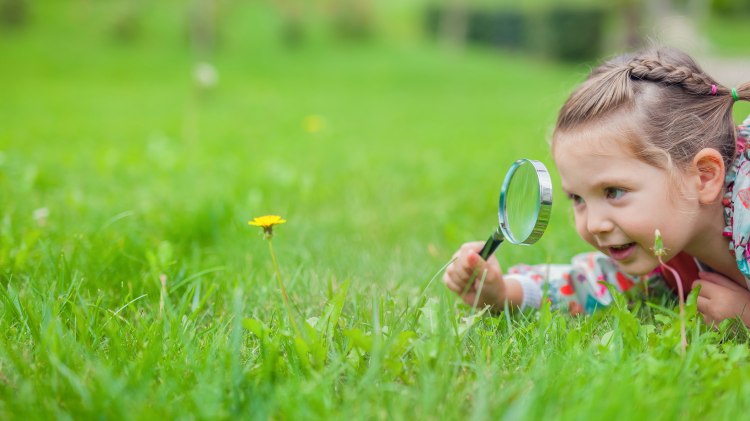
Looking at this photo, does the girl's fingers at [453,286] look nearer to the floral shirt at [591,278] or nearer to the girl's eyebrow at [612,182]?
the floral shirt at [591,278]

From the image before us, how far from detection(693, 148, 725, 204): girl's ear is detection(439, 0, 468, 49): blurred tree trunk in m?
24.5

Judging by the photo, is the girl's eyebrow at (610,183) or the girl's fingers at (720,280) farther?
the girl's fingers at (720,280)

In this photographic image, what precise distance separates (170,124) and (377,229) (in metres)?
5.30

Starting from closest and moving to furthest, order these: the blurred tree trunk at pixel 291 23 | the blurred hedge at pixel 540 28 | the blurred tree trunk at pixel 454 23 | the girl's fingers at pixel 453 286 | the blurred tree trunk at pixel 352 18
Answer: the girl's fingers at pixel 453 286, the blurred tree trunk at pixel 291 23, the blurred tree trunk at pixel 352 18, the blurred tree trunk at pixel 454 23, the blurred hedge at pixel 540 28

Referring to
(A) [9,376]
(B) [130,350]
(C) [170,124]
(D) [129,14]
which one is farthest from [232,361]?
(D) [129,14]

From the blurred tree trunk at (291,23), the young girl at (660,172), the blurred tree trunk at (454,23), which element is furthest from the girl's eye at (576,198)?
the blurred tree trunk at (454,23)

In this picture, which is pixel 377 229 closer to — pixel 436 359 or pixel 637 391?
pixel 436 359

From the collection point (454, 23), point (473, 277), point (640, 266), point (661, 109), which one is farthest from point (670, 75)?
point (454, 23)

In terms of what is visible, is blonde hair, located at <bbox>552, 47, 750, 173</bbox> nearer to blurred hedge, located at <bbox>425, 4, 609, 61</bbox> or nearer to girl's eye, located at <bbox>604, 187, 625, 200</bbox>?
girl's eye, located at <bbox>604, 187, 625, 200</bbox>

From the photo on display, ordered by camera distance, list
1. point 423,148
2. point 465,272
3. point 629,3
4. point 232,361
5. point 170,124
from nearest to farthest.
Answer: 1. point 232,361
2. point 465,272
3. point 423,148
4. point 170,124
5. point 629,3

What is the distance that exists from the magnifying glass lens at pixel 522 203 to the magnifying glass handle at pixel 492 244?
0.04m

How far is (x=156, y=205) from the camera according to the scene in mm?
3248

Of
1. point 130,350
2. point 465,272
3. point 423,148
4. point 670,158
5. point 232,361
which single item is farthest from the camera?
point 423,148

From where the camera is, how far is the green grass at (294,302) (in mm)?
1296
